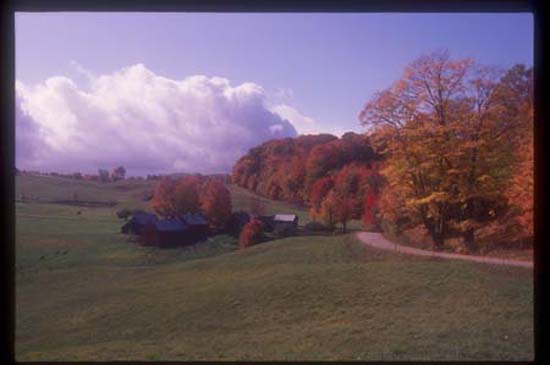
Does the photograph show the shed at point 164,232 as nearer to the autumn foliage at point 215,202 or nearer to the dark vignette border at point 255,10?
the autumn foliage at point 215,202

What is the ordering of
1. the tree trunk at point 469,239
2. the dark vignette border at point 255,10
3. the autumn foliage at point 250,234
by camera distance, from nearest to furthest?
the dark vignette border at point 255,10 < the tree trunk at point 469,239 < the autumn foliage at point 250,234

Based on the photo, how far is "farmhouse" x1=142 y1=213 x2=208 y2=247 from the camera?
166 inches

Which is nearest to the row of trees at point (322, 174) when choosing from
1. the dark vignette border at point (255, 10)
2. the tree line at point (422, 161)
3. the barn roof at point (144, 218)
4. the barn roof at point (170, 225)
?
the tree line at point (422, 161)

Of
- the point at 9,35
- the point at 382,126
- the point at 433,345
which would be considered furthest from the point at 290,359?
the point at 9,35

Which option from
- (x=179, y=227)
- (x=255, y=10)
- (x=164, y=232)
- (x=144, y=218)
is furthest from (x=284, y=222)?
(x=255, y=10)

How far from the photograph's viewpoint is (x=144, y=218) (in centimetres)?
419

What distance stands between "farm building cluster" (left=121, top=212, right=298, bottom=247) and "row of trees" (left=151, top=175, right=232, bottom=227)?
5 cm

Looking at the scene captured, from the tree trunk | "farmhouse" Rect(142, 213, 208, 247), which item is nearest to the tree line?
the tree trunk

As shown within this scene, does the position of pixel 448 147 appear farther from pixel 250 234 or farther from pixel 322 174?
pixel 250 234

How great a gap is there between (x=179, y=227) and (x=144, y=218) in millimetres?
303

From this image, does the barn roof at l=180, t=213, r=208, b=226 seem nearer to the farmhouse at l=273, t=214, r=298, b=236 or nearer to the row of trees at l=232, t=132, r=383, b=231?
the row of trees at l=232, t=132, r=383, b=231

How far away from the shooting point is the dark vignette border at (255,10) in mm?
3871

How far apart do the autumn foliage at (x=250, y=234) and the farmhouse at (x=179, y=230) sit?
32 cm

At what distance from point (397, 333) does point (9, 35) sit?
384 centimetres
